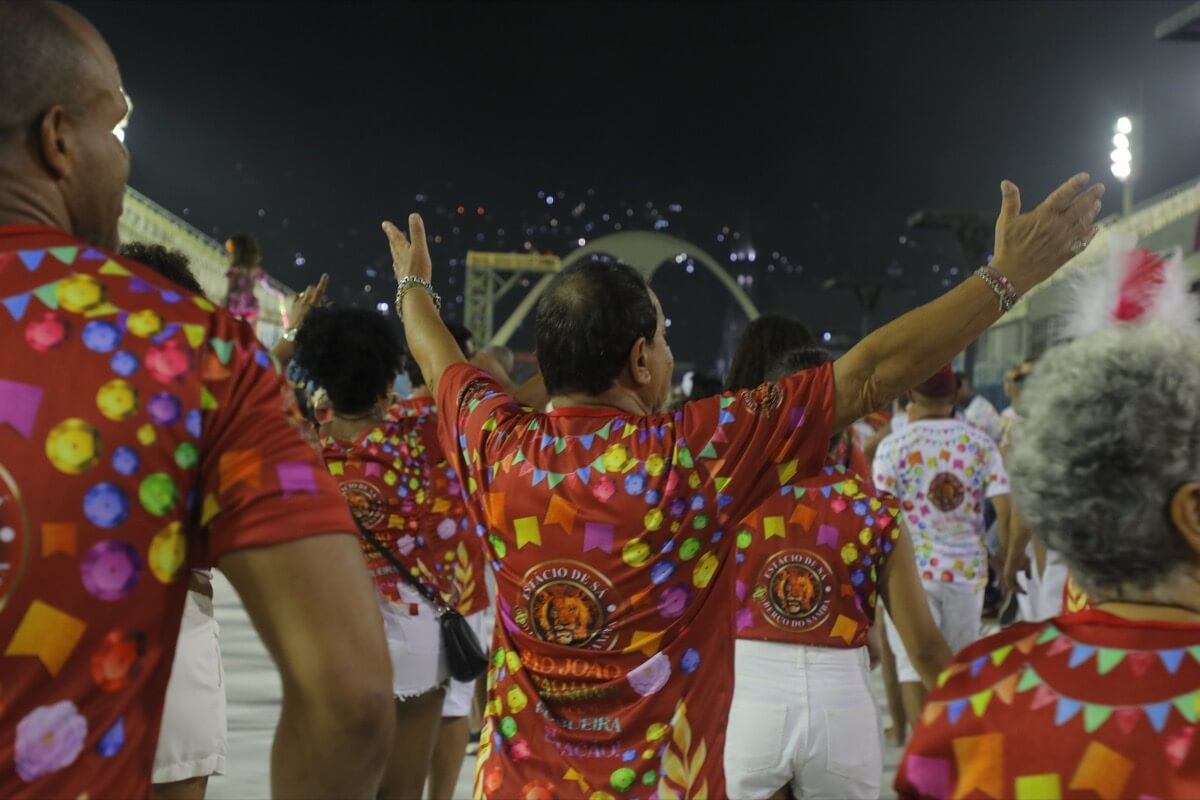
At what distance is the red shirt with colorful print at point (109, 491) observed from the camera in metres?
1.21

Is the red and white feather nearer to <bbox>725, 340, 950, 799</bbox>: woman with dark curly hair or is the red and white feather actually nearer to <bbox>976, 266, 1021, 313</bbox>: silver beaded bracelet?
<bbox>976, 266, 1021, 313</bbox>: silver beaded bracelet

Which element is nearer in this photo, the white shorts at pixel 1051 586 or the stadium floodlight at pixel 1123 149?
the white shorts at pixel 1051 586

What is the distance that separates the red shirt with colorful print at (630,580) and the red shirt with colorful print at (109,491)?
1.04m

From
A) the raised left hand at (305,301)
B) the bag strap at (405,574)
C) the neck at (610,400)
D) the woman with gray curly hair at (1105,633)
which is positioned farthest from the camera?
the bag strap at (405,574)

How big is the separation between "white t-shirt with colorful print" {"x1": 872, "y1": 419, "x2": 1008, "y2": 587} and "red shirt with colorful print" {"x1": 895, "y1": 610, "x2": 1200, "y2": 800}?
490 centimetres

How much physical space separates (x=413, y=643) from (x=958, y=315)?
2.59 m

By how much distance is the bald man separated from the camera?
3.98 ft

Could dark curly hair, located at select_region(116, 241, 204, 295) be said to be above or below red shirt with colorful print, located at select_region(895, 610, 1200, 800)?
above

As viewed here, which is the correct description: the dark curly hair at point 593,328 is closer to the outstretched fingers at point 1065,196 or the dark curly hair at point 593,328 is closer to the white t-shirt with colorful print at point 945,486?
the outstretched fingers at point 1065,196

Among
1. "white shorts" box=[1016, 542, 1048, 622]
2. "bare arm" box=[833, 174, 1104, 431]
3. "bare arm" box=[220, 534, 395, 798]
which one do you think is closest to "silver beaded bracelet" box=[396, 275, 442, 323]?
"bare arm" box=[833, 174, 1104, 431]

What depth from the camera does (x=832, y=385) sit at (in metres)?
2.18

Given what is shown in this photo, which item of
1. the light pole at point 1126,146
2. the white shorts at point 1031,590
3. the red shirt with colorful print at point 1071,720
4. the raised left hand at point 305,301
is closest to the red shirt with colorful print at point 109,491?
the red shirt with colorful print at point 1071,720

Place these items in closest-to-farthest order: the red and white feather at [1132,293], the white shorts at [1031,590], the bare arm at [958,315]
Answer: the red and white feather at [1132,293], the bare arm at [958,315], the white shorts at [1031,590]

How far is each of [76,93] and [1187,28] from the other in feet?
54.7
